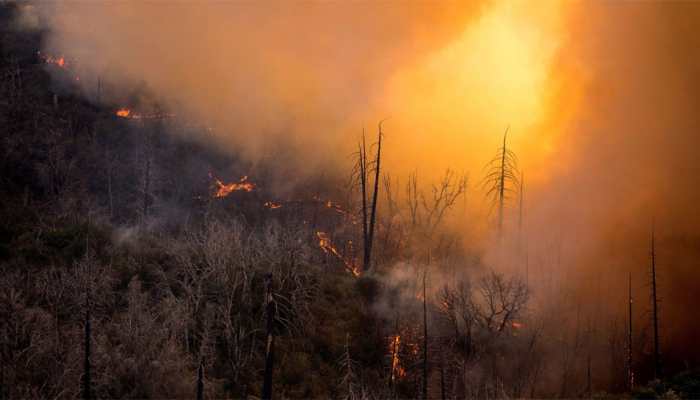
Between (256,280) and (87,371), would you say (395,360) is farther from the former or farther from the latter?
(87,371)

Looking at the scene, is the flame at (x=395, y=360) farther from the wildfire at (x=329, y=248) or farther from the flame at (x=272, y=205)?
the flame at (x=272, y=205)

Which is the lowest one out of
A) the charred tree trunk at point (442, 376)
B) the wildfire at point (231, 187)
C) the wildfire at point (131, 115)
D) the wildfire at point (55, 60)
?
the charred tree trunk at point (442, 376)

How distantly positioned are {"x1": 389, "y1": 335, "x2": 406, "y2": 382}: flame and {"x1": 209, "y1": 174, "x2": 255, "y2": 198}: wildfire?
30381 mm

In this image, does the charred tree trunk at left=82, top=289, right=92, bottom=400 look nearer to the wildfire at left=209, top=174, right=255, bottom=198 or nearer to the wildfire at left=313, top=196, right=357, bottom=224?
the wildfire at left=313, top=196, right=357, bottom=224

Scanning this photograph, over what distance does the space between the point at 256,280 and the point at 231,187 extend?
89.2 ft

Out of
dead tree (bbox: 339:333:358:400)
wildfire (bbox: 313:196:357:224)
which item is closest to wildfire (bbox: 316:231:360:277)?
wildfire (bbox: 313:196:357:224)

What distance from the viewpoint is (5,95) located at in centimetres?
5434

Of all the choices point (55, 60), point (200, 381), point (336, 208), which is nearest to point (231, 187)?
point (336, 208)

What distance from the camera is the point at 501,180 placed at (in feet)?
143

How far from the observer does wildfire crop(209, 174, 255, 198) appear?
179 feet

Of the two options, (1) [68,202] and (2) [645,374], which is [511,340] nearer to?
(2) [645,374]

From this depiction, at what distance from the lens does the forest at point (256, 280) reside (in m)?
23.4

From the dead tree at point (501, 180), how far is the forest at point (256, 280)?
2.62 ft

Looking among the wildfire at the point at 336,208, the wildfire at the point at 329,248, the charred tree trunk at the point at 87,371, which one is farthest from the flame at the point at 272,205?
the charred tree trunk at the point at 87,371
